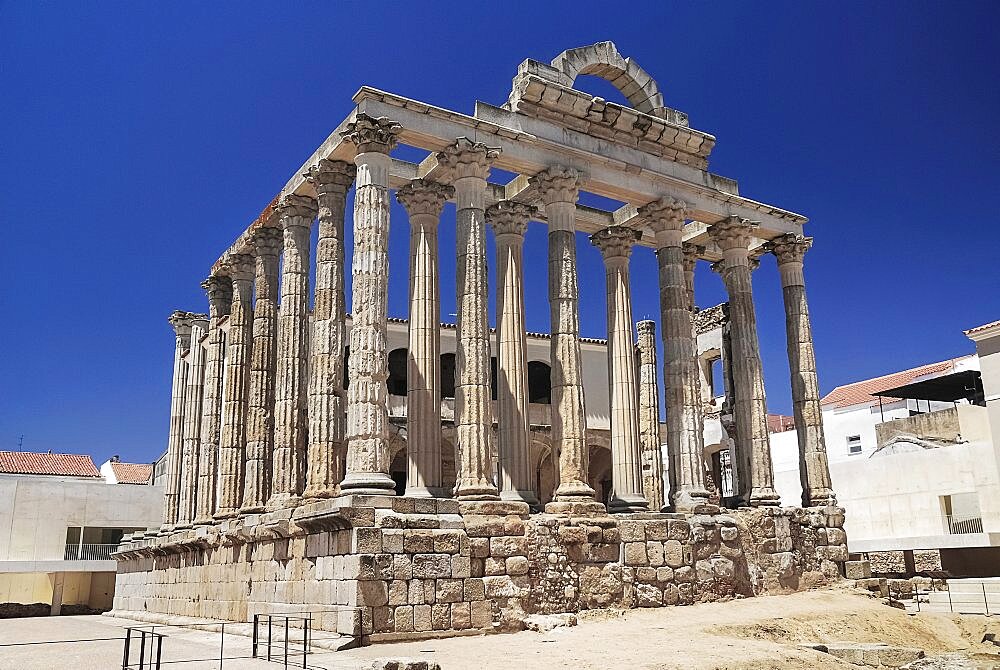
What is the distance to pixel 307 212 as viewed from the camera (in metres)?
19.9

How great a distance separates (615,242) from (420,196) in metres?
5.35

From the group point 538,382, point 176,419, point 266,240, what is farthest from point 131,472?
point 266,240

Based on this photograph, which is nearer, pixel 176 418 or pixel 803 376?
pixel 803 376

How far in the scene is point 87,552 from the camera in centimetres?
3441

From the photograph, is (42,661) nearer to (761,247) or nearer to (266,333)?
(266,333)

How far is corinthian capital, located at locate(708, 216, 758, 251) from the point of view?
21.8 m

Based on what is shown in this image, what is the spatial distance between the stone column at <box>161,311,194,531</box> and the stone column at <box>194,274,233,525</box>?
2.18m

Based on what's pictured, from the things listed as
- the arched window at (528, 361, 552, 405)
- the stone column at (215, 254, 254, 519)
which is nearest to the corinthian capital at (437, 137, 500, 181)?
the stone column at (215, 254, 254, 519)

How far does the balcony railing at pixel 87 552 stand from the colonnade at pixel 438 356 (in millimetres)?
12800

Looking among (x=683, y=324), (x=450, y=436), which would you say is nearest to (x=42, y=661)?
(x=683, y=324)

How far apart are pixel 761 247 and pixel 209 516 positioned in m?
15.5

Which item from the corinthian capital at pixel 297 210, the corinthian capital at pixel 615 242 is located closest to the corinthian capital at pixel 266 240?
the corinthian capital at pixel 297 210

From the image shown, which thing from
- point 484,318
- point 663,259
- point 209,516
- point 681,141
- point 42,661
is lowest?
point 42,661

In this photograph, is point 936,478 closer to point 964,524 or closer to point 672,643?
point 964,524
